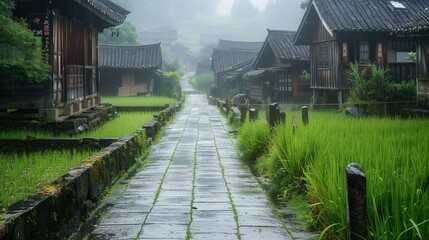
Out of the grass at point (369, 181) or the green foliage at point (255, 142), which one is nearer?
the grass at point (369, 181)

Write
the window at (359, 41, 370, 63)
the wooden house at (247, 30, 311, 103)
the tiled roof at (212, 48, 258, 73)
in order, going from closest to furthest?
the window at (359, 41, 370, 63), the wooden house at (247, 30, 311, 103), the tiled roof at (212, 48, 258, 73)

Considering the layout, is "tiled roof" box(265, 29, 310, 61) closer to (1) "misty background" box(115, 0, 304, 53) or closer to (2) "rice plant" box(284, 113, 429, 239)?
(2) "rice plant" box(284, 113, 429, 239)

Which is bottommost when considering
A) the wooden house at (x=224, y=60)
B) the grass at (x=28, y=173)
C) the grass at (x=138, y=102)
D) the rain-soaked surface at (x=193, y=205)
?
the rain-soaked surface at (x=193, y=205)

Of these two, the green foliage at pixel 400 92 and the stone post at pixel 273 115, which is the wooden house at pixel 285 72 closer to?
the green foliage at pixel 400 92

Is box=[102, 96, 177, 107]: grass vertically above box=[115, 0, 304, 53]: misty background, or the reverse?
box=[115, 0, 304, 53]: misty background

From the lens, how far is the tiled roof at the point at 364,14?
22.5 meters

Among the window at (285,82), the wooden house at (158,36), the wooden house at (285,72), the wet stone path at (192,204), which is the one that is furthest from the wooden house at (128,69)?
the wooden house at (158,36)

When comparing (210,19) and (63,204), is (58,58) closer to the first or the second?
(63,204)

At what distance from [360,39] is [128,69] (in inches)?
930

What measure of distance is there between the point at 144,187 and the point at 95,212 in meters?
1.61

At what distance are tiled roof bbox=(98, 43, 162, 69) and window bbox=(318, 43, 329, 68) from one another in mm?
19559

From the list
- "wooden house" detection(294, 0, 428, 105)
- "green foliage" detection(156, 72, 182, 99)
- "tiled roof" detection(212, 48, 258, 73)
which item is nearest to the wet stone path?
"wooden house" detection(294, 0, 428, 105)

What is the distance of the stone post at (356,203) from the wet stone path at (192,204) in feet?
4.44

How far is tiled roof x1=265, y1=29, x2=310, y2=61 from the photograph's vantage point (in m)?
29.6
